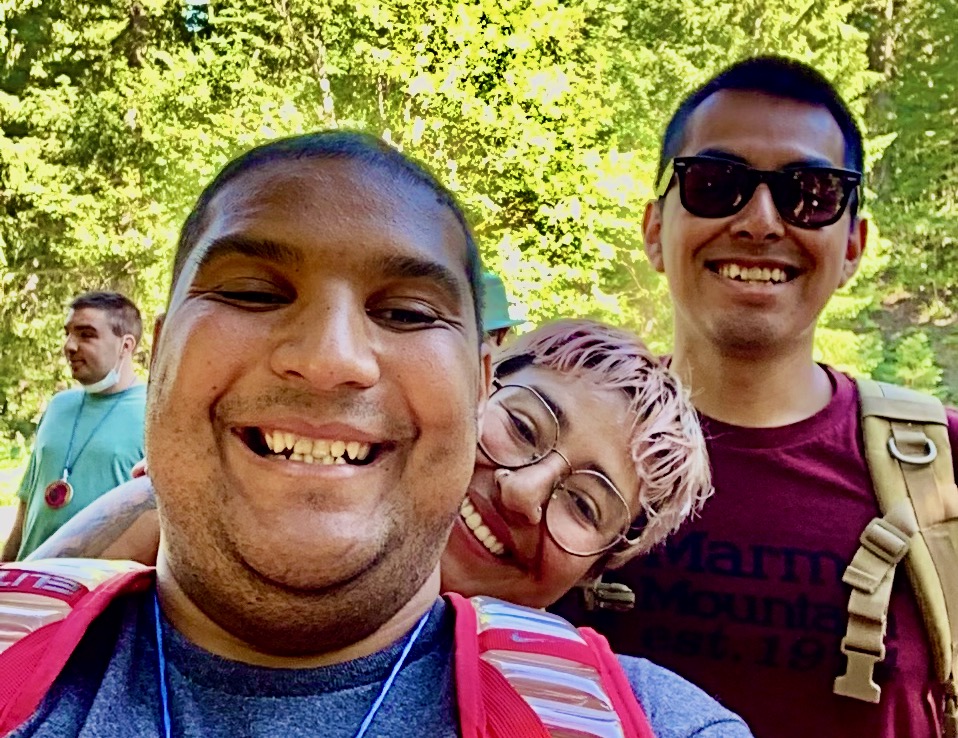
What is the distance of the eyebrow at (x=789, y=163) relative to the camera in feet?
4.33

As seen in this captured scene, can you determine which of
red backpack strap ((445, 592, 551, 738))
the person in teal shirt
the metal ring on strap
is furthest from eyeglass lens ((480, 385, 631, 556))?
the person in teal shirt

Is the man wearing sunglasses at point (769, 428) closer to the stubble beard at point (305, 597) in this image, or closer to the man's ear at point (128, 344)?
the stubble beard at point (305, 597)

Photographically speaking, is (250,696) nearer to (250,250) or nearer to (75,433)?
(250,250)

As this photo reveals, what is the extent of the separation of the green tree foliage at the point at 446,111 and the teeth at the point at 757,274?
4.31 metres

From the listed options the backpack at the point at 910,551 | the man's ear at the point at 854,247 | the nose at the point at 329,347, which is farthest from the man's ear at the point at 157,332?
the man's ear at the point at 854,247

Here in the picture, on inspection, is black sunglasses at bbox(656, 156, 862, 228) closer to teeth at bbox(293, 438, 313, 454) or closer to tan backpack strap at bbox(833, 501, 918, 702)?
tan backpack strap at bbox(833, 501, 918, 702)

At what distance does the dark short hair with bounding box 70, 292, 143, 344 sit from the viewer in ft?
11.1

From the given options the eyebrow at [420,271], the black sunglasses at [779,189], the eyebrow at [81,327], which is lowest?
the eyebrow at [81,327]

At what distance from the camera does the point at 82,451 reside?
3057 mm

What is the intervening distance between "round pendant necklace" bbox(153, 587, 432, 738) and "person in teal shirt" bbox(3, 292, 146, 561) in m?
2.11

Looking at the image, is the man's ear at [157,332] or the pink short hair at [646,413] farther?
the pink short hair at [646,413]

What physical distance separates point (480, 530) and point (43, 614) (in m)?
0.52

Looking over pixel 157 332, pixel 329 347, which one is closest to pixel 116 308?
pixel 157 332

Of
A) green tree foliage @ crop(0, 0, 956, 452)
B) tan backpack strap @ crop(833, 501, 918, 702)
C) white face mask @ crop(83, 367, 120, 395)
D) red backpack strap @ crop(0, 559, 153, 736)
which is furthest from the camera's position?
green tree foliage @ crop(0, 0, 956, 452)
